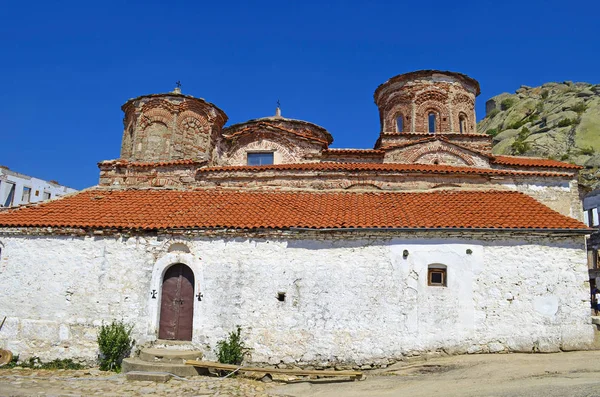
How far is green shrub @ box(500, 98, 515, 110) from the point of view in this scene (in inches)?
2263

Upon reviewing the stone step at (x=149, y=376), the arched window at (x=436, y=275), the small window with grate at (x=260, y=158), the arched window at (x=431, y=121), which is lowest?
the stone step at (x=149, y=376)

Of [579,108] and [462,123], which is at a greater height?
[579,108]

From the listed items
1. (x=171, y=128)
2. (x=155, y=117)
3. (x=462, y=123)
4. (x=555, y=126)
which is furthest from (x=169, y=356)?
(x=555, y=126)

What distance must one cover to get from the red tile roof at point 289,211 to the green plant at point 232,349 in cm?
219

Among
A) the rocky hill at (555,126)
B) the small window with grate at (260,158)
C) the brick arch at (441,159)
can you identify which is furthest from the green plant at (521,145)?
the small window with grate at (260,158)

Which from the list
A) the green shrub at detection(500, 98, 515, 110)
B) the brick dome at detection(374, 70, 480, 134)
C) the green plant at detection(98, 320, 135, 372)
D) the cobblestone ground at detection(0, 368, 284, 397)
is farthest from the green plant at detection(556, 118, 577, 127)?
the green plant at detection(98, 320, 135, 372)

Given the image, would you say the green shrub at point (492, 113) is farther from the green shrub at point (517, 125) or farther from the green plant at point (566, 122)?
the green plant at point (566, 122)

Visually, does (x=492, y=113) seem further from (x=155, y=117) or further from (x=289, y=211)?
(x=289, y=211)

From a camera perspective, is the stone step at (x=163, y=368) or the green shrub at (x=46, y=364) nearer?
the stone step at (x=163, y=368)

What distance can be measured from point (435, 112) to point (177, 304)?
1359 centimetres

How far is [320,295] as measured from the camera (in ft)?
27.8

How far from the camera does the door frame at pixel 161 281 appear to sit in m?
8.78

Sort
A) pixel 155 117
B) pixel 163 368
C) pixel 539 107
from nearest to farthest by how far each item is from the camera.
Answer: pixel 163 368
pixel 155 117
pixel 539 107

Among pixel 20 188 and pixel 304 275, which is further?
pixel 20 188
